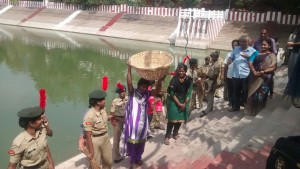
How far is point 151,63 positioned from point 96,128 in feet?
4.52

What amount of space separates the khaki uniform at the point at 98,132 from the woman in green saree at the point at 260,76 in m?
Answer: 2.94

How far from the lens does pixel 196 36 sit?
837 inches

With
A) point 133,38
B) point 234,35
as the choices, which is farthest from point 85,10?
point 234,35

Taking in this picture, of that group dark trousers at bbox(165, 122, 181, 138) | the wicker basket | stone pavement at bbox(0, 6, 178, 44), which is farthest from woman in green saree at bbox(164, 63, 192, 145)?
stone pavement at bbox(0, 6, 178, 44)

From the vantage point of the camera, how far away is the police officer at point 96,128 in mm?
3729

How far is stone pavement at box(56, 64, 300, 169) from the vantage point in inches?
155

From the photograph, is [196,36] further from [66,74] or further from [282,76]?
[282,76]

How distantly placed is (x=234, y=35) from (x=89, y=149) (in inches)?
739

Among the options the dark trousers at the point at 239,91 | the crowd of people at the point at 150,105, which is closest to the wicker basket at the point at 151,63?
the crowd of people at the point at 150,105

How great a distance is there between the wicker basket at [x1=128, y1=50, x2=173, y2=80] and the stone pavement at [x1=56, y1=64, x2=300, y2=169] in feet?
4.09

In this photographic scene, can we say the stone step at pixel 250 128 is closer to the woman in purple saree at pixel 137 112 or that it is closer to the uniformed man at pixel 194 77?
the woman in purple saree at pixel 137 112

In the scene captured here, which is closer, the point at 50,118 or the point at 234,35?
the point at 50,118

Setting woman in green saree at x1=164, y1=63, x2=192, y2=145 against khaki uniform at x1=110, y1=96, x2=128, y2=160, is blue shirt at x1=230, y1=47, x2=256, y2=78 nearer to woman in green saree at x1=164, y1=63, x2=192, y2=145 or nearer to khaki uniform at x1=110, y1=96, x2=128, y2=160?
woman in green saree at x1=164, y1=63, x2=192, y2=145

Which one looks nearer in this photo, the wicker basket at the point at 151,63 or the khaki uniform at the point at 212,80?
the wicker basket at the point at 151,63
